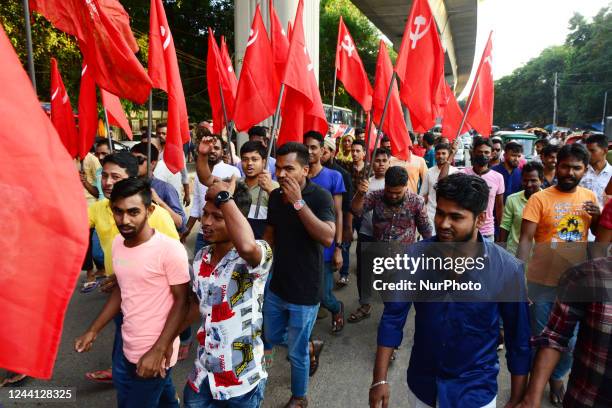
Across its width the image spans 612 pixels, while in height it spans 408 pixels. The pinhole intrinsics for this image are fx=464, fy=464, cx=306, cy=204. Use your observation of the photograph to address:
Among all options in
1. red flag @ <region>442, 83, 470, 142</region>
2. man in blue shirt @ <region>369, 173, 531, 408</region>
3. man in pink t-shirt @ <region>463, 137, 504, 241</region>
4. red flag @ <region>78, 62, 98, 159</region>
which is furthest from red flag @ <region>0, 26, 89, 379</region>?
red flag @ <region>442, 83, 470, 142</region>

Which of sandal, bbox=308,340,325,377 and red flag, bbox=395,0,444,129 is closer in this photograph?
sandal, bbox=308,340,325,377

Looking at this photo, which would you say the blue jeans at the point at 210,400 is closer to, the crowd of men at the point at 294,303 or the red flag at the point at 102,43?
the crowd of men at the point at 294,303

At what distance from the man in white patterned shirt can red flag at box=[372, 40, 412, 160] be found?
307 cm

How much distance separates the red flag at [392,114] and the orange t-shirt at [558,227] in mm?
1756

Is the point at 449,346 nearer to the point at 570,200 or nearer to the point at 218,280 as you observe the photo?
the point at 218,280

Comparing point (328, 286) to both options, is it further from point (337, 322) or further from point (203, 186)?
point (203, 186)

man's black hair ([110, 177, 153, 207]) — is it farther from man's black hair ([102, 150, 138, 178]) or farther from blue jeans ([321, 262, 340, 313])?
blue jeans ([321, 262, 340, 313])

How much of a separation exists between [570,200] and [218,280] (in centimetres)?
250

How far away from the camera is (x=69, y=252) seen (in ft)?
4.06

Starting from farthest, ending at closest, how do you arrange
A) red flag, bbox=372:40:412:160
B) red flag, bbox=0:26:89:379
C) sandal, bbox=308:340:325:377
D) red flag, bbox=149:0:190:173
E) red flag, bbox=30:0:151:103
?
1. red flag, bbox=372:40:412:160
2. red flag, bbox=149:0:190:173
3. sandal, bbox=308:340:325:377
4. red flag, bbox=30:0:151:103
5. red flag, bbox=0:26:89:379

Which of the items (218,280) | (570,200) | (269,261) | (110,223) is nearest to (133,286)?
(218,280)

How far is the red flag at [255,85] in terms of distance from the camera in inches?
164

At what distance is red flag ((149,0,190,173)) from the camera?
3.67 m

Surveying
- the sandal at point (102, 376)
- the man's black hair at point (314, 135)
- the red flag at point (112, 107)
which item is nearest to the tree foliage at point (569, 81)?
the man's black hair at point (314, 135)
